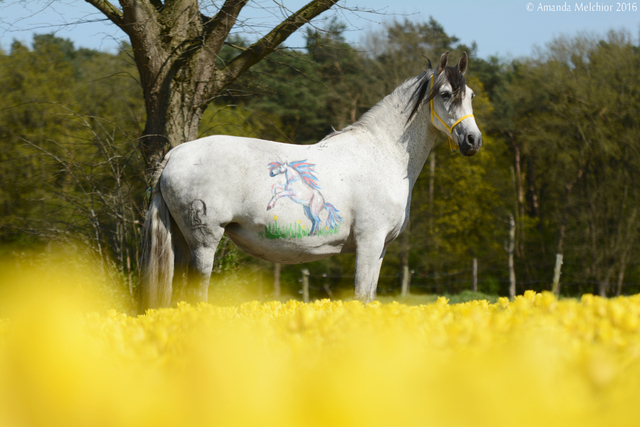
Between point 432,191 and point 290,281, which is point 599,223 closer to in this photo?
point 432,191

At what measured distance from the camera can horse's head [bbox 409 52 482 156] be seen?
4.20 m

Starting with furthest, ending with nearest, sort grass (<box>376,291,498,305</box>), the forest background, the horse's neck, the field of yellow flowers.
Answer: the forest background, grass (<box>376,291,498,305</box>), the horse's neck, the field of yellow flowers

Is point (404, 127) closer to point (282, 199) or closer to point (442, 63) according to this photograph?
point (442, 63)

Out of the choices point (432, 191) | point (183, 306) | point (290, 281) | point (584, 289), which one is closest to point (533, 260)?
point (584, 289)

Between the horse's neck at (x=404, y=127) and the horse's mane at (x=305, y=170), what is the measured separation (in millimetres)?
804

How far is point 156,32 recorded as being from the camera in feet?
16.7

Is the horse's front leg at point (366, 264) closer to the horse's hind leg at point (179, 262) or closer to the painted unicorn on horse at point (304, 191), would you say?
the painted unicorn on horse at point (304, 191)

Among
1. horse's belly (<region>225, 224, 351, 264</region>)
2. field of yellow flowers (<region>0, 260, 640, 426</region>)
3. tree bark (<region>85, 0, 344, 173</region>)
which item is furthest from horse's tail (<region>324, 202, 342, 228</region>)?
field of yellow flowers (<region>0, 260, 640, 426</region>)

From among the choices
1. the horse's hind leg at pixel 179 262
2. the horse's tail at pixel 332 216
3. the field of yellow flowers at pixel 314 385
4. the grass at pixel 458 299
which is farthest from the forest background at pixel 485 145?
the field of yellow flowers at pixel 314 385

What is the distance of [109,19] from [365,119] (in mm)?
3071

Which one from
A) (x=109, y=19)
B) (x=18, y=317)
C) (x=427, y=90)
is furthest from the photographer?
(x=109, y=19)

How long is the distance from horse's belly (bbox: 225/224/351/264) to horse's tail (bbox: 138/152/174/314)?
1.57 feet

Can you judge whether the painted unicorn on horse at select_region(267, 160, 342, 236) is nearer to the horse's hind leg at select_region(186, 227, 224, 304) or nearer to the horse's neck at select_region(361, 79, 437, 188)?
the horse's hind leg at select_region(186, 227, 224, 304)

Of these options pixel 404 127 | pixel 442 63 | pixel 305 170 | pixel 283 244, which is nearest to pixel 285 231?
pixel 283 244
